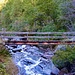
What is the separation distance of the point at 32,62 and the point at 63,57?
1.65 metres

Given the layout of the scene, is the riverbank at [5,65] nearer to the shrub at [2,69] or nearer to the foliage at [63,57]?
the shrub at [2,69]

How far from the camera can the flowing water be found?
1166 centimetres

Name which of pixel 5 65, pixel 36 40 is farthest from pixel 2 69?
pixel 36 40

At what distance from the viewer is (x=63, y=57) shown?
11977mm

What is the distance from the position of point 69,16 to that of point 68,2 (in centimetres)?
95

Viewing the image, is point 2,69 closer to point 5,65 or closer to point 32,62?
point 5,65

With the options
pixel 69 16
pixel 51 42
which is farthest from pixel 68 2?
pixel 51 42

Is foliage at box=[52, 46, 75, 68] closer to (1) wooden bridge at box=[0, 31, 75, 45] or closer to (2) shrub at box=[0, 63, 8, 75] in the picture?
(1) wooden bridge at box=[0, 31, 75, 45]

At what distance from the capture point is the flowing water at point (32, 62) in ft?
38.2

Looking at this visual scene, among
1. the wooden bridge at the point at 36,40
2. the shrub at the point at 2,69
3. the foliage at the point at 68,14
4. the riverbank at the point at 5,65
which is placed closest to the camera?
the shrub at the point at 2,69

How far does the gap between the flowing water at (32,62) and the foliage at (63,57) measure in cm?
32

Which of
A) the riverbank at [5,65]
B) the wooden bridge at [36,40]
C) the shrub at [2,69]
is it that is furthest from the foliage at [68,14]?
the shrub at [2,69]

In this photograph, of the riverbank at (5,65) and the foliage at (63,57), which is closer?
the riverbank at (5,65)

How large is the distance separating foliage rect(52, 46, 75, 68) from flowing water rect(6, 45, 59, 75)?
1.06 ft
